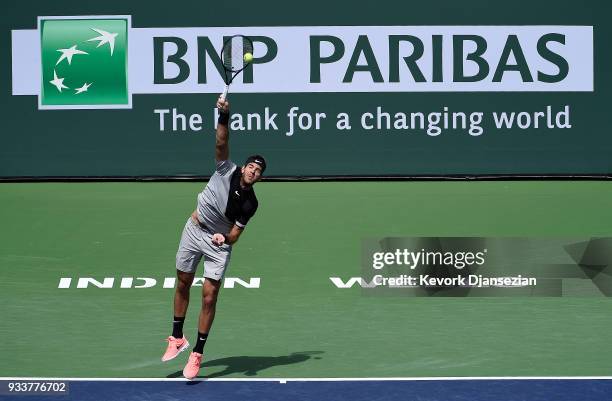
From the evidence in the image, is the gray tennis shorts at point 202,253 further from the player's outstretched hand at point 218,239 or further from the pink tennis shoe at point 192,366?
the pink tennis shoe at point 192,366

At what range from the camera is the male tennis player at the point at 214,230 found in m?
9.08

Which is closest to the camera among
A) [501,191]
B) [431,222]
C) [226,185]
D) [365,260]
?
[226,185]

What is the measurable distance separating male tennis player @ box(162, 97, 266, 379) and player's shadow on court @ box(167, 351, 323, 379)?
0.23 m

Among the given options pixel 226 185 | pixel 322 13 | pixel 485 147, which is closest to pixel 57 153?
pixel 322 13

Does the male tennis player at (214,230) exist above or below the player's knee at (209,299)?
above

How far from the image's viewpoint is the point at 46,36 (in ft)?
62.1

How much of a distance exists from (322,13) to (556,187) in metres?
4.28

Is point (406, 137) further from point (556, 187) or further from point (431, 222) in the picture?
point (431, 222)

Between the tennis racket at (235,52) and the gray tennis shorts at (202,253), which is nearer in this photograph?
the gray tennis shorts at (202,253)

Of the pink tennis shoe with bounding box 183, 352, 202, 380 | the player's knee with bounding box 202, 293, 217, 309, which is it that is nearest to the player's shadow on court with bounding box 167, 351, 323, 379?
the pink tennis shoe with bounding box 183, 352, 202, 380

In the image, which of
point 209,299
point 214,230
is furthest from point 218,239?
point 209,299

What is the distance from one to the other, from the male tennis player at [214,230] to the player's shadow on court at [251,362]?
23cm

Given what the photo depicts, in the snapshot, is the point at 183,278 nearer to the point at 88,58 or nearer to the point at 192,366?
the point at 192,366

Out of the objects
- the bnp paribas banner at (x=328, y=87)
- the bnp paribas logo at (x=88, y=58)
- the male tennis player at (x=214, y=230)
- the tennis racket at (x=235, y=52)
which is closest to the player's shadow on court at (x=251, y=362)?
the male tennis player at (x=214, y=230)
